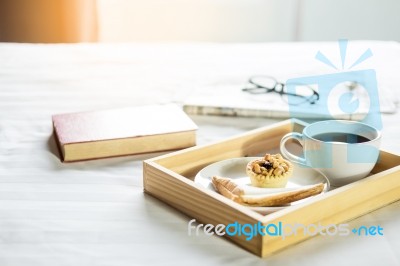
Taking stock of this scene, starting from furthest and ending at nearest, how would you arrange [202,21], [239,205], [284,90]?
[202,21] < [284,90] < [239,205]

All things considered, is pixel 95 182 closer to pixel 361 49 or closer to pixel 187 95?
pixel 187 95

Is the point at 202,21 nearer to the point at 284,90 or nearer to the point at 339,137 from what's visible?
the point at 284,90

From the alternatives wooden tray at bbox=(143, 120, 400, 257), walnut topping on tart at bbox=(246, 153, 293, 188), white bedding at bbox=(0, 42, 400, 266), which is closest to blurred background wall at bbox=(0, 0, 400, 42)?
white bedding at bbox=(0, 42, 400, 266)

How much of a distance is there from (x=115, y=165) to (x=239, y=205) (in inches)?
12.4

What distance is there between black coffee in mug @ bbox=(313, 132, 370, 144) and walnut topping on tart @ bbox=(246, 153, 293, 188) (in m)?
0.07

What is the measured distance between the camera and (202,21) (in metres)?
2.72

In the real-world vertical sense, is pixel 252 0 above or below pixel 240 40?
above

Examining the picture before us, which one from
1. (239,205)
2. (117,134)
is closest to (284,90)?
(117,134)

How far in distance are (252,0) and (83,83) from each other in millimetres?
1470

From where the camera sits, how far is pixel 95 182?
0.87m

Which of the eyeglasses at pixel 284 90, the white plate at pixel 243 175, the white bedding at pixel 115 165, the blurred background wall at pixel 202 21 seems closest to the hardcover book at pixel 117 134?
the white bedding at pixel 115 165

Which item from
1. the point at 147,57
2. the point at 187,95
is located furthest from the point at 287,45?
the point at 187,95

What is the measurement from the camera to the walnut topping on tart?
2.53ft

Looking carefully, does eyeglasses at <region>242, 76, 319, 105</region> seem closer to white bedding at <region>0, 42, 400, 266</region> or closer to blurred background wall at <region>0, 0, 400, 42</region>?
white bedding at <region>0, 42, 400, 266</region>
